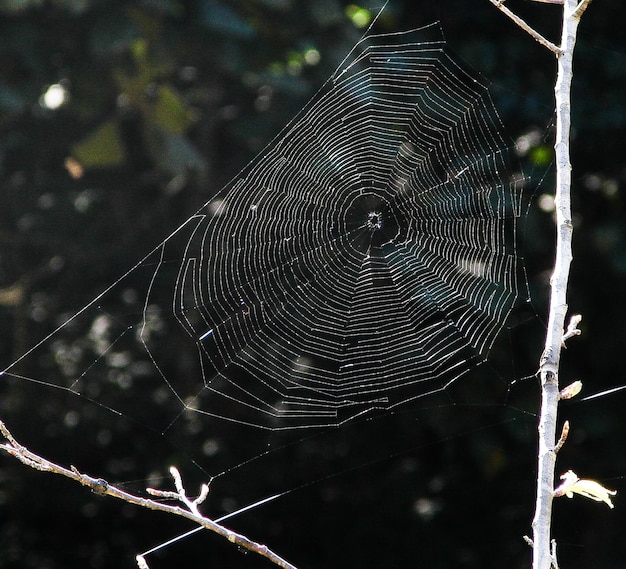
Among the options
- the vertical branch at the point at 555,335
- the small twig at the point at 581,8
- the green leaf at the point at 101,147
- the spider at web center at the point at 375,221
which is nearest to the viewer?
the vertical branch at the point at 555,335

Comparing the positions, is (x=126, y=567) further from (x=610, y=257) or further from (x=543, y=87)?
(x=543, y=87)

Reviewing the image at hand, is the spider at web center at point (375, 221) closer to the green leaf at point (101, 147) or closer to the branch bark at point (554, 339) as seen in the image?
the green leaf at point (101, 147)

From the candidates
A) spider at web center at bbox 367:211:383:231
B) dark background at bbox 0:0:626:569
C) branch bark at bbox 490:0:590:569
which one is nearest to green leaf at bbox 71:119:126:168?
dark background at bbox 0:0:626:569

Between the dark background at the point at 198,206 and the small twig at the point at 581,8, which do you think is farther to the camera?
the dark background at the point at 198,206

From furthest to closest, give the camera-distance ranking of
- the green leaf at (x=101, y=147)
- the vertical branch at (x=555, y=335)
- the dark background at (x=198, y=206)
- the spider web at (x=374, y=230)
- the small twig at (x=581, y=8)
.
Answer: the green leaf at (x=101, y=147)
the dark background at (x=198, y=206)
the spider web at (x=374, y=230)
the small twig at (x=581, y=8)
the vertical branch at (x=555, y=335)

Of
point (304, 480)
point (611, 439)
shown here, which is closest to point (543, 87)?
point (611, 439)

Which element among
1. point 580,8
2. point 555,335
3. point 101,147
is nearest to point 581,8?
point 580,8

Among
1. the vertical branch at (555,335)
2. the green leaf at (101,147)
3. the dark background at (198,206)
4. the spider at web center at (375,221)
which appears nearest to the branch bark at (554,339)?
the vertical branch at (555,335)
